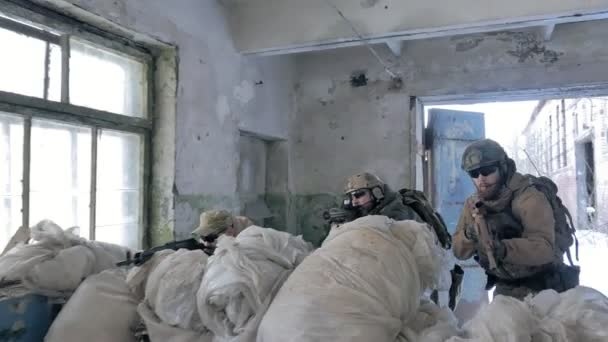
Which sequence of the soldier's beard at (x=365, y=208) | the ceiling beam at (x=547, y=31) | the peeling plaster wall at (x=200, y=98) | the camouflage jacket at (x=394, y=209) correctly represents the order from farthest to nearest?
the ceiling beam at (x=547, y=31), the peeling plaster wall at (x=200, y=98), the soldier's beard at (x=365, y=208), the camouflage jacket at (x=394, y=209)

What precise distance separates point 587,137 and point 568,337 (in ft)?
25.6

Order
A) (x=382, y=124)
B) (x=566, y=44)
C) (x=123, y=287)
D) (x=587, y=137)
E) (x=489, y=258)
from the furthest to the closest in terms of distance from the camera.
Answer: (x=587, y=137) → (x=382, y=124) → (x=566, y=44) → (x=489, y=258) → (x=123, y=287)

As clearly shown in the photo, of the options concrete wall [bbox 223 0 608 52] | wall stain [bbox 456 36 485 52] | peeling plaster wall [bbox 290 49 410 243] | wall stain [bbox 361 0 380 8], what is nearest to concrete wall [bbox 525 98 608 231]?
wall stain [bbox 456 36 485 52]

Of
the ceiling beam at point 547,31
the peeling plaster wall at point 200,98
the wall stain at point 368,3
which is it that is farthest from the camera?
the ceiling beam at point 547,31

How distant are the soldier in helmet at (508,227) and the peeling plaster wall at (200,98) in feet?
5.09

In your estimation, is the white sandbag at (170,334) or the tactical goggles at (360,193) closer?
the white sandbag at (170,334)

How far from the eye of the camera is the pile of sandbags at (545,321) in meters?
0.89

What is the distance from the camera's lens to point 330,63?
12.7 ft

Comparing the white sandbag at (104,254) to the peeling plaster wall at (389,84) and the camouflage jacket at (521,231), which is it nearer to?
the camouflage jacket at (521,231)

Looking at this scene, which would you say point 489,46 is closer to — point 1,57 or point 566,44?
point 566,44

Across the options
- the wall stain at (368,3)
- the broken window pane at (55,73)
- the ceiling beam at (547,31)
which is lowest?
the broken window pane at (55,73)

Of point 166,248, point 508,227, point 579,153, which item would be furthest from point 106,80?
point 579,153

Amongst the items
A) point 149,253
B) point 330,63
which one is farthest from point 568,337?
point 330,63

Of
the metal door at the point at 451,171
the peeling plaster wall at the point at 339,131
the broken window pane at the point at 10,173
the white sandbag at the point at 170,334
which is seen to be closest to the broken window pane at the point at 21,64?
the broken window pane at the point at 10,173
